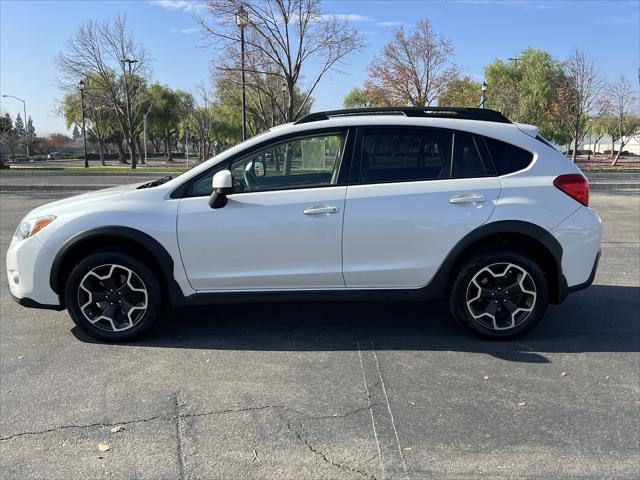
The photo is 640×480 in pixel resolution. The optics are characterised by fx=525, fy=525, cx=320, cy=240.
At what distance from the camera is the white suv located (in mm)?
4059

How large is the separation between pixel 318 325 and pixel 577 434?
2.30 meters

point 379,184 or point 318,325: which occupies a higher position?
point 379,184

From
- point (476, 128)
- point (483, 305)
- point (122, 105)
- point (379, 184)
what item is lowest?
point (483, 305)

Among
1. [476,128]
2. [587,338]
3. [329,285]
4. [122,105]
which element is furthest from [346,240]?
[122,105]

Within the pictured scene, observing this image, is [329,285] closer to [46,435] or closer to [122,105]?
[46,435]

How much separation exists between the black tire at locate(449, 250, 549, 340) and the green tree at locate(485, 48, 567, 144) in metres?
39.7

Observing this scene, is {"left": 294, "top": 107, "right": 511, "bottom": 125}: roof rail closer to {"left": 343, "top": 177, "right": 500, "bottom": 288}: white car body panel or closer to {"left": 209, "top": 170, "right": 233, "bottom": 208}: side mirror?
{"left": 343, "top": 177, "right": 500, "bottom": 288}: white car body panel

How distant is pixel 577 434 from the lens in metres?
2.96

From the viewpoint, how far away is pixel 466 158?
13.8ft

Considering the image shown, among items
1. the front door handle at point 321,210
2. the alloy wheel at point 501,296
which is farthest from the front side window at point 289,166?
the alloy wheel at point 501,296

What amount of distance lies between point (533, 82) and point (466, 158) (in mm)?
46377

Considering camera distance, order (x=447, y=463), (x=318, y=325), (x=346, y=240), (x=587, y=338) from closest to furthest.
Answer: (x=447, y=463) → (x=346, y=240) → (x=587, y=338) → (x=318, y=325)

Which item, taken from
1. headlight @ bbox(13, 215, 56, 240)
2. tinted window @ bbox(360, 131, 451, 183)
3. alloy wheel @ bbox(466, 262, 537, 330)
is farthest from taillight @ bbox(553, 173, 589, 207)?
headlight @ bbox(13, 215, 56, 240)

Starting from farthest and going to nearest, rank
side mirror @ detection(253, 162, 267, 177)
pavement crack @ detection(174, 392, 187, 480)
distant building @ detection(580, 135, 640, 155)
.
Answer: distant building @ detection(580, 135, 640, 155)
side mirror @ detection(253, 162, 267, 177)
pavement crack @ detection(174, 392, 187, 480)
